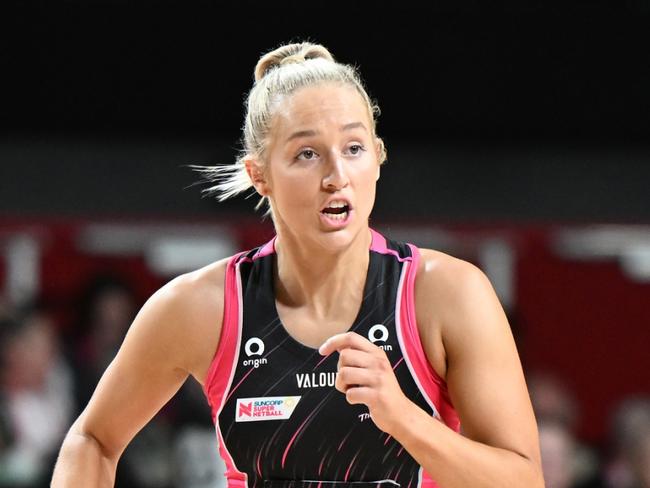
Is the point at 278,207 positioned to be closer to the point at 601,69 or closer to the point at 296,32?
the point at 296,32

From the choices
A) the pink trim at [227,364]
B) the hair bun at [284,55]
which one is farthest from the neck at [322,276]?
the hair bun at [284,55]

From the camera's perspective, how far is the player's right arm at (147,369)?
233 centimetres

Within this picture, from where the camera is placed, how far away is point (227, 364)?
7.52 ft

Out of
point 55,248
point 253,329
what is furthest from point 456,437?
point 55,248

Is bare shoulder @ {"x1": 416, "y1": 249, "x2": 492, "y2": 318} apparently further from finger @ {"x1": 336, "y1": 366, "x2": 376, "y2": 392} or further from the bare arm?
finger @ {"x1": 336, "y1": 366, "x2": 376, "y2": 392}

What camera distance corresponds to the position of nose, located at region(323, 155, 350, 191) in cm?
214

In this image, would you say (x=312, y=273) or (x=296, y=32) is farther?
(x=296, y=32)

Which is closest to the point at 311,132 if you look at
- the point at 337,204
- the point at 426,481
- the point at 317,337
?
the point at 337,204

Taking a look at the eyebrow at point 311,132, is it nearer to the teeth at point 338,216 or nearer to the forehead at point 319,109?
the forehead at point 319,109

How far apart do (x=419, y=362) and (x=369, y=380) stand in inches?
12.0

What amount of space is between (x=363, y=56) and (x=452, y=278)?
374cm

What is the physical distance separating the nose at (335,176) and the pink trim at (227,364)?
330 millimetres

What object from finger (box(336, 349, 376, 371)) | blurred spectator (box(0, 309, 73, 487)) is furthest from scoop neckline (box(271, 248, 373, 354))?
blurred spectator (box(0, 309, 73, 487))

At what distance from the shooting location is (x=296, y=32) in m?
5.77
